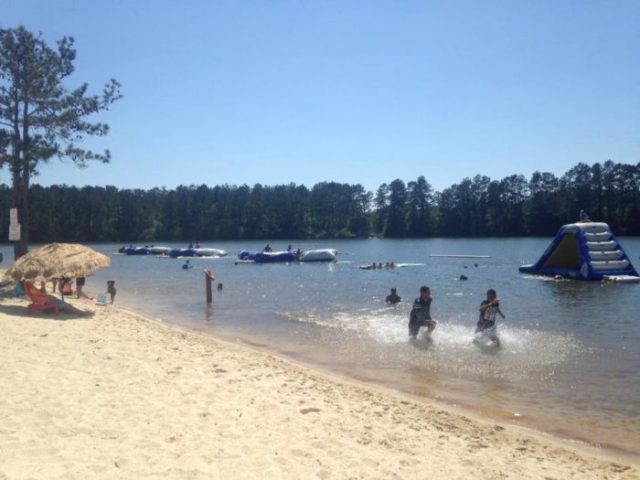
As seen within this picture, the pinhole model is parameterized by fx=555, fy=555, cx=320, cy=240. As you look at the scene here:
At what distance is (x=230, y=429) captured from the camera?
20.9ft

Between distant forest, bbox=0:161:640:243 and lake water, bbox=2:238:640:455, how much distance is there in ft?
283

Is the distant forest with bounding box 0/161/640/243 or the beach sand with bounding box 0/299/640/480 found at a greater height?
the distant forest with bounding box 0/161/640/243

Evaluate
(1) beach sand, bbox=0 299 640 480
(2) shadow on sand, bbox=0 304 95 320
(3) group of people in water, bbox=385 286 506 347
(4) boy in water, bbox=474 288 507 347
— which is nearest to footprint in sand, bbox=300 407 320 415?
(1) beach sand, bbox=0 299 640 480

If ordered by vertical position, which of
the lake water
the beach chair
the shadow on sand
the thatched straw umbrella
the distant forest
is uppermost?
the distant forest

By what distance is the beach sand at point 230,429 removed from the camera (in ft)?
17.4

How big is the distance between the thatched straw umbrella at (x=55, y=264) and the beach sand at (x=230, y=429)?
13.3ft

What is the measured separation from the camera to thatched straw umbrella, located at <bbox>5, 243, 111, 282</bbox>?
14039mm

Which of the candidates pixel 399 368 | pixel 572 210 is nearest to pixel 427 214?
pixel 572 210

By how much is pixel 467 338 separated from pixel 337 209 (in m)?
123

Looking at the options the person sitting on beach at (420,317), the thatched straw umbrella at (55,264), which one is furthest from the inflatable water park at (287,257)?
the person sitting on beach at (420,317)

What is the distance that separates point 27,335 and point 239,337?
18.5 ft

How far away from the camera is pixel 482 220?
125 m

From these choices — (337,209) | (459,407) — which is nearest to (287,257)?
(459,407)

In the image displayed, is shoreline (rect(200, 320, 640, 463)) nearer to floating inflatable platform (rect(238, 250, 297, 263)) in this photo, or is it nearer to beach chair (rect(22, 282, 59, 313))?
beach chair (rect(22, 282, 59, 313))
